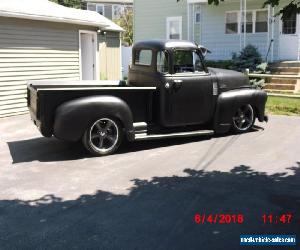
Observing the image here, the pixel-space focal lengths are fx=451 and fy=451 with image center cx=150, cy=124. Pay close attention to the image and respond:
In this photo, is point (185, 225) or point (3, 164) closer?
point (185, 225)

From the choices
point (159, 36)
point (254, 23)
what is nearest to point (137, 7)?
point (159, 36)

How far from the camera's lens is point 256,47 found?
22219 mm

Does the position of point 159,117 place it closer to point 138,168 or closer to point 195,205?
point 138,168

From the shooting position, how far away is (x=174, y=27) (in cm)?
2598

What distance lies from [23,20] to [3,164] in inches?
281

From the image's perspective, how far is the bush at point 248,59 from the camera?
2053 cm

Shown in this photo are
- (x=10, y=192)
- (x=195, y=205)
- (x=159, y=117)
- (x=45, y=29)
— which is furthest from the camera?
(x=45, y=29)

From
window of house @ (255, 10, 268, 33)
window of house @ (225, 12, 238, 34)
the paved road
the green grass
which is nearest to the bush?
window of house @ (255, 10, 268, 33)

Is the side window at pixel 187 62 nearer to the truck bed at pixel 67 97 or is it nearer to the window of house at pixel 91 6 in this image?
the truck bed at pixel 67 97

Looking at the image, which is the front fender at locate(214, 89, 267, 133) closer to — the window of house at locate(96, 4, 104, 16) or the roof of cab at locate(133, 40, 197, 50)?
the roof of cab at locate(133, 40, 197, 50)

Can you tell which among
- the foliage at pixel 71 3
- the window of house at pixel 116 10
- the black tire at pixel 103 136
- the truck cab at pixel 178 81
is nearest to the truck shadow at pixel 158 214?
the black tire at pixel 103 136

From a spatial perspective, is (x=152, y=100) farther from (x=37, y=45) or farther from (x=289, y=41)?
(x=289, y=41)
